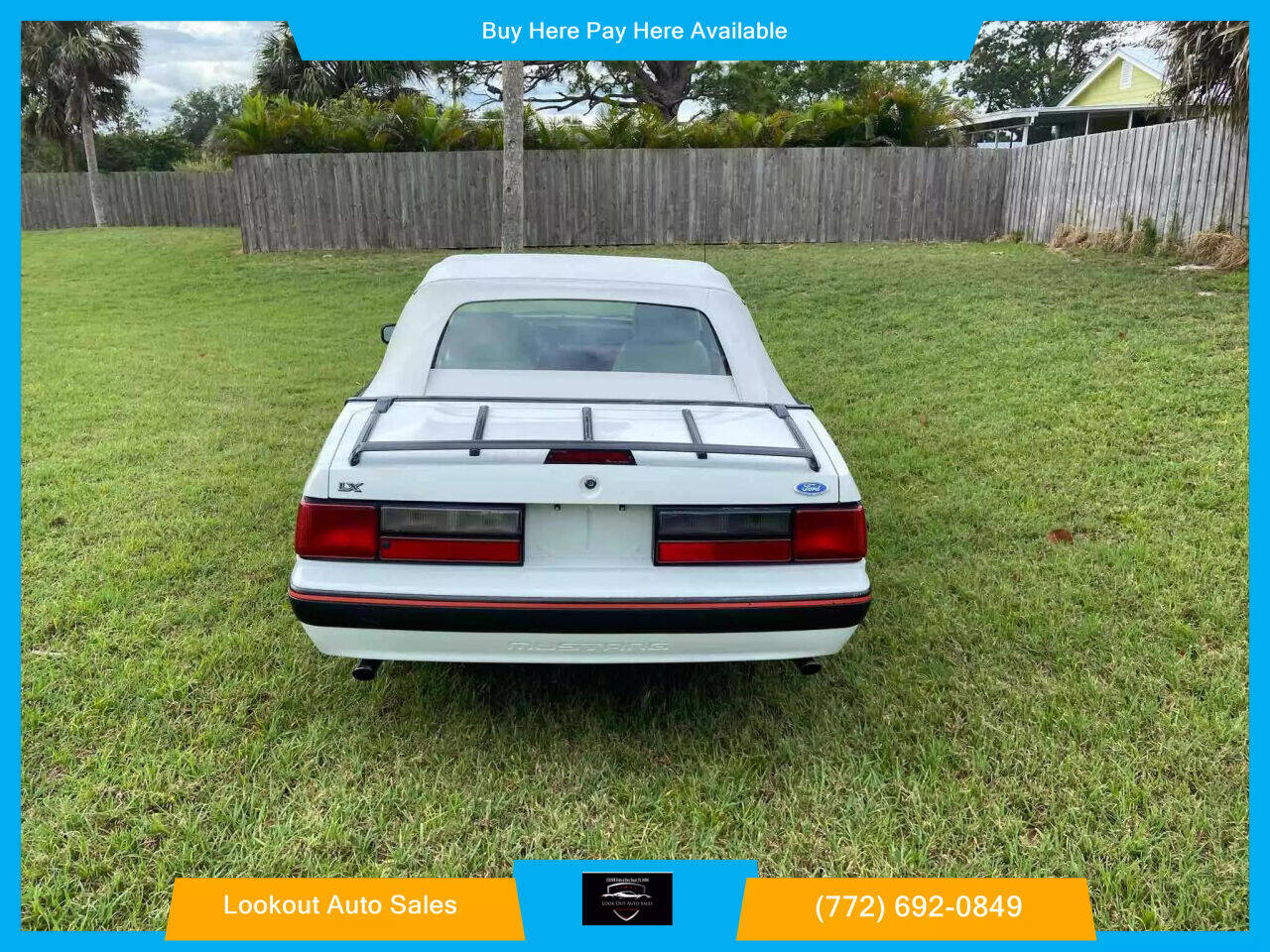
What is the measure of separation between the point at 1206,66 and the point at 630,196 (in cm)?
909

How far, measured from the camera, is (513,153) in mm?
12250

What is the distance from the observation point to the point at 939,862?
95.0 inches

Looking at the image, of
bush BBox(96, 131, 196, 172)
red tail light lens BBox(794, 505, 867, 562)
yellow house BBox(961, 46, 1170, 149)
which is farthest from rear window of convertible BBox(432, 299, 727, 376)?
bush BBox(96, 131, 196, 172)

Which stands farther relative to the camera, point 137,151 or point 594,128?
point 137,151

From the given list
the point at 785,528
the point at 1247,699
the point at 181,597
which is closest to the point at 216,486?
the point at 181,597

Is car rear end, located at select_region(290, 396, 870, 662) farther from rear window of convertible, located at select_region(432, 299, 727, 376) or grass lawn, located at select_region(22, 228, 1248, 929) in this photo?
rear window of convertible, located at select_region(432, 299, 727, 376)

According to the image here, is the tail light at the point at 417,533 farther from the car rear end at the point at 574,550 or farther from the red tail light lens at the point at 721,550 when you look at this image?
the red tail light lens at the point at 721,550

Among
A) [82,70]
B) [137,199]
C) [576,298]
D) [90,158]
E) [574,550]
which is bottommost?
[574,550]

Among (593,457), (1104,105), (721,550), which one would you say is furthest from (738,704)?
(1104,105)

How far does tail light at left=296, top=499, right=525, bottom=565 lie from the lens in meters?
2.56

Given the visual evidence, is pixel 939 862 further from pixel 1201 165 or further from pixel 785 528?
pixel 1201 165

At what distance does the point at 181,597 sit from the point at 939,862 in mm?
3183

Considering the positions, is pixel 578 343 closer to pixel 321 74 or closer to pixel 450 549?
pixel 450 549

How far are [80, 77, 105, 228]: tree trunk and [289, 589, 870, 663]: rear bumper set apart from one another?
28145 mm
